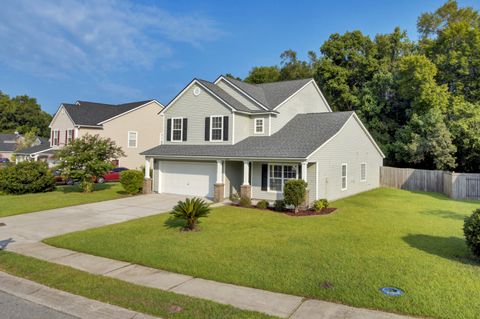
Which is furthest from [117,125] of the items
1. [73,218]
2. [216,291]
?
[216,291]

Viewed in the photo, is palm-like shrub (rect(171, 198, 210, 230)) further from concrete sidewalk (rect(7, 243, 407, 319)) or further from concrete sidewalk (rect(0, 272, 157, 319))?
concrete sidewalk (rect(0, 272, 157, 319))

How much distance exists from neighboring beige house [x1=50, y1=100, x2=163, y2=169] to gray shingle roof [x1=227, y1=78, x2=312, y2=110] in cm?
1589

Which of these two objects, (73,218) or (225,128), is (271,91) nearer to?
(225,128)

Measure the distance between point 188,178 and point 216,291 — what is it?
1584 centimetres

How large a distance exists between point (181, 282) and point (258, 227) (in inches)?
222

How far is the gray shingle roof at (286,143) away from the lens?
1770 centimetres

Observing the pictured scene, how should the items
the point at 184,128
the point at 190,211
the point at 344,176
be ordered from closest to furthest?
the point at 190,211, the point at 344,176, the point at 184,128

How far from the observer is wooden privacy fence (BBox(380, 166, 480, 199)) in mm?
20438

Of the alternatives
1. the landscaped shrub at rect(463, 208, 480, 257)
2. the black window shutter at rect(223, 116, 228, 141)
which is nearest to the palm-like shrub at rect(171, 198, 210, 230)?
the landscaped shrub at rect(463, 208, 480, 257)

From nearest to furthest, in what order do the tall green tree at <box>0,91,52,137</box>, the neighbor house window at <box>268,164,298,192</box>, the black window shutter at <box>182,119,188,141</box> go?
the neighbor house window at <box>268,164,298,192</box> < the black window shutter at <box>182,119,188,141</box> < the tall green tree at <box>0,91,52,137</box>

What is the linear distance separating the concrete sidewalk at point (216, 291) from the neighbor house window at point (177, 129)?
14.7m

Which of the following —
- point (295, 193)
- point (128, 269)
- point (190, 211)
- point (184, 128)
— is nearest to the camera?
point (128, 269)

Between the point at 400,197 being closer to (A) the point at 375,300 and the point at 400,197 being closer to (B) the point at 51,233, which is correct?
(A) the point at 375,300

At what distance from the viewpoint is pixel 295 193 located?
1527 cm
